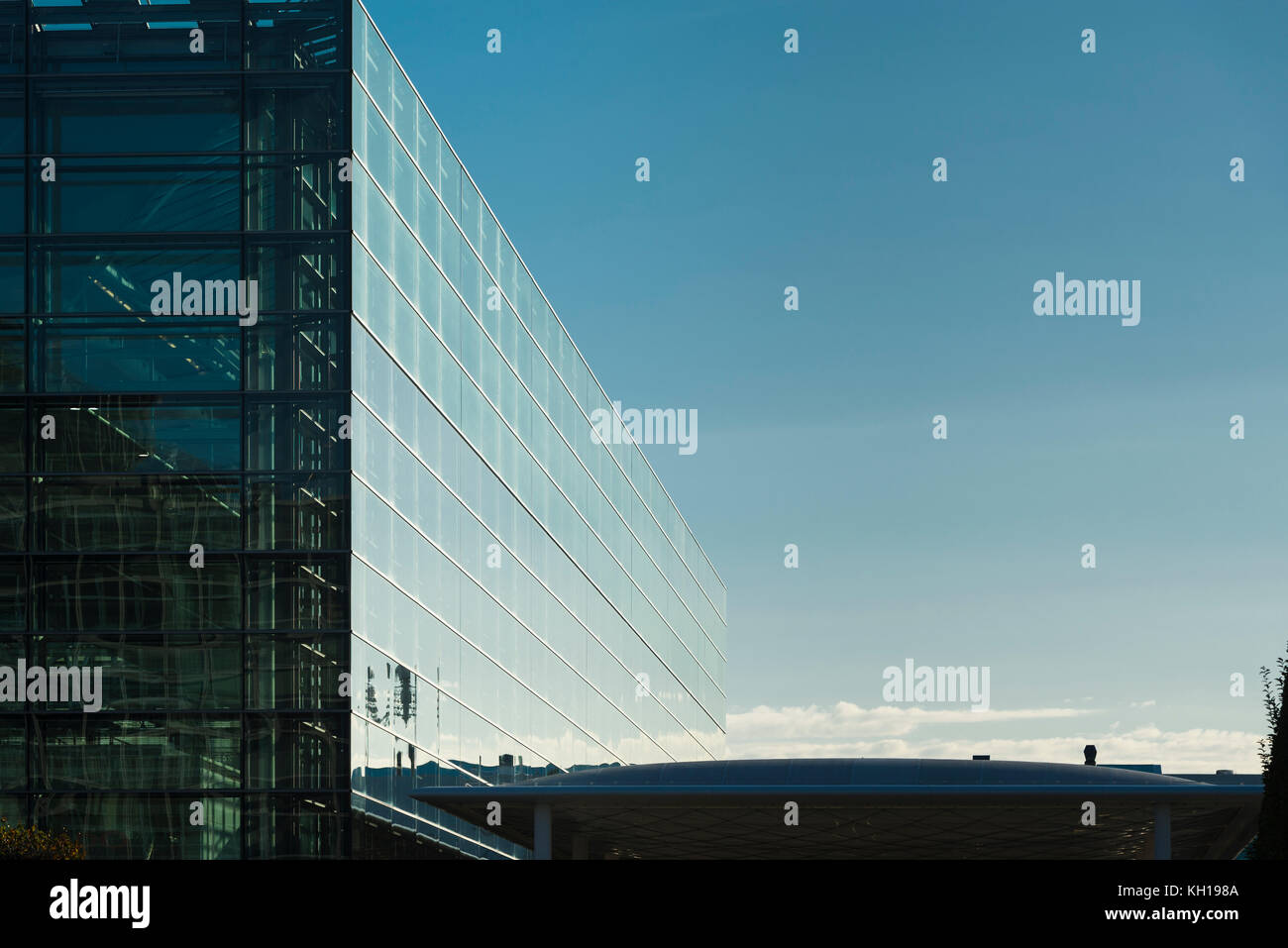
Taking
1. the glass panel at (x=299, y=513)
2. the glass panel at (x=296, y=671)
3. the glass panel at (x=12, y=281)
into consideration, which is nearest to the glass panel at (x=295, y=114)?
the glass panel at (x=12, y=281)

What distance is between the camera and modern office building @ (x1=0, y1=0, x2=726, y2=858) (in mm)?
30328

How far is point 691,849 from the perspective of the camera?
1662 inches

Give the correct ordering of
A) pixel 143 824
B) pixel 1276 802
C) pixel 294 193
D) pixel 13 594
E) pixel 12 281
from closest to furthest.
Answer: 1. pixel 1276 802
2. pixel 143 824
3. pixel 13 594
4. pixel 294 193
5. pixel 12 281

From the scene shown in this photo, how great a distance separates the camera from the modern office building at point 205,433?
30.3 m

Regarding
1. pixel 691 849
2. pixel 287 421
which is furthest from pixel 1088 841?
pixel 287 421

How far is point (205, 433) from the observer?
3131cm

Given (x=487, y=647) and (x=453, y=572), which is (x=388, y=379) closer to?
(x=453, y=572)

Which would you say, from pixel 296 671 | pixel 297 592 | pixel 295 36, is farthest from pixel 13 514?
pixel 295 36

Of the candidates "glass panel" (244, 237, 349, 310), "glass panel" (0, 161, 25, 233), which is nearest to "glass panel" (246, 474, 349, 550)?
"glass panel" (244, 237, 349, 310)

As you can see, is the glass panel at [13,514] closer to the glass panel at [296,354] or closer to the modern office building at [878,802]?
the glass panel at [296,354]

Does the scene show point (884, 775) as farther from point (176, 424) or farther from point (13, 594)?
point (13, 594)

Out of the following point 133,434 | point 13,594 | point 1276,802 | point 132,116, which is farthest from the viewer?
point 132,116

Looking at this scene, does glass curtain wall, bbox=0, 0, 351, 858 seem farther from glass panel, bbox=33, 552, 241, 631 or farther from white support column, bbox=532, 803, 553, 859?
white support column, bbox=532, 803, 553, 859
